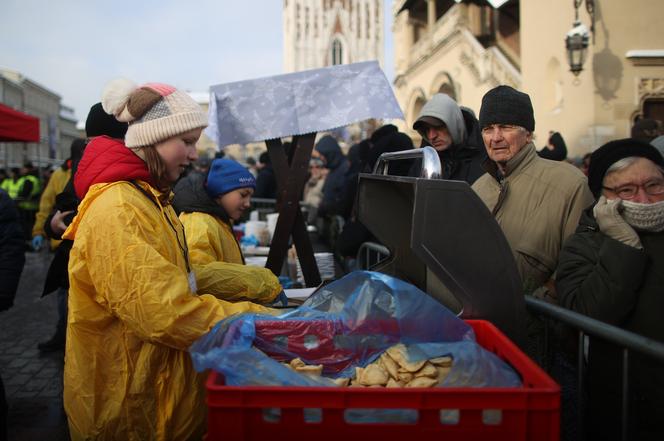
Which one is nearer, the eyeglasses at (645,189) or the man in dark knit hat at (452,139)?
the eyeglasses at (645,189)

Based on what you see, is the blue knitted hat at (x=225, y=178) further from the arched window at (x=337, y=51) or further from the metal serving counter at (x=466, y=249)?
the arched window at (x=337, y=51)

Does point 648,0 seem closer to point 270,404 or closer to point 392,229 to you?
point 392,229

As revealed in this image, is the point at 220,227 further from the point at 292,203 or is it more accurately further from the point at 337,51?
the point at 337,51

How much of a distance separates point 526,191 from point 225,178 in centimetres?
Answer: 175

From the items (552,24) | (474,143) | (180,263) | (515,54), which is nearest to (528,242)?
(474,143)

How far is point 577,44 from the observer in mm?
10516

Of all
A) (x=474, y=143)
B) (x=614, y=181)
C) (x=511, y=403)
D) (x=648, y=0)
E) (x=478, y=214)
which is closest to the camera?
(x=511, y=403)

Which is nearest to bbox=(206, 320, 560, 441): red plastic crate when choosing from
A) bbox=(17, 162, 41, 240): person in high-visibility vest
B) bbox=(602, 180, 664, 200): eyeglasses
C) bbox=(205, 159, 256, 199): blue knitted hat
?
bbox=(602, 180, 664, 200): eyeglasses

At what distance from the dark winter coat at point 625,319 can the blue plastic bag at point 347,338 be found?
2.06 feet

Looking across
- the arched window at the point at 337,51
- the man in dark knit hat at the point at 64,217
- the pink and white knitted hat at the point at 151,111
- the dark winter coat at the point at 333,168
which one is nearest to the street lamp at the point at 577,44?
the dark winter coat at the point at 333,168

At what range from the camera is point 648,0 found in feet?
36.4

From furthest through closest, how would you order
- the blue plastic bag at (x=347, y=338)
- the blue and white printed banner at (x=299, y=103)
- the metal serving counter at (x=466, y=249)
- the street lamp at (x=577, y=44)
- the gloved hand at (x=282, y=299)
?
the street lamp at (x=577, y=44) < the blue and white printed banner at (x=299, y=103) < the gloved hand at (x=282, y=299) < the metal serving counter at (x=466, y=249) < the blue plastic bag at (x=347, y=338)

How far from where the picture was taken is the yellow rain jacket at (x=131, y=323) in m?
1.73

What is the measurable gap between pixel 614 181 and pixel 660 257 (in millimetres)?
373
